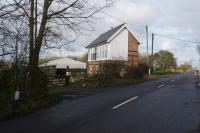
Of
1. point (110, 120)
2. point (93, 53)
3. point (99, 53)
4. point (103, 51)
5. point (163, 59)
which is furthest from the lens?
point (163, 59)

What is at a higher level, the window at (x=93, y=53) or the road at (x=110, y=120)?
the window at (x=93, y=53)

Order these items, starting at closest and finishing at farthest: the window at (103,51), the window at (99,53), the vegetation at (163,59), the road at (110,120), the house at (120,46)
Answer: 1. the road at (110,120)
2. the house at (120,46)
3. the window at (103,51)
4. the window at (99,53)
5. the vegetation at (163,59)

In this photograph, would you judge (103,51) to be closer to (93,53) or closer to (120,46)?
(120,46)

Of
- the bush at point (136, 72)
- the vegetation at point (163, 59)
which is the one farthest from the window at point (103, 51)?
the vegetation at point (163, 59)

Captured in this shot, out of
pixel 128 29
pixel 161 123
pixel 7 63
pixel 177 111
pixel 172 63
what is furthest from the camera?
pixel 172 63

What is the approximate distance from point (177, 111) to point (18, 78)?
7806mm

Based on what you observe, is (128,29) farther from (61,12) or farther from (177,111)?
(177,111)

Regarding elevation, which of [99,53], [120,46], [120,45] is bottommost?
[99,53]

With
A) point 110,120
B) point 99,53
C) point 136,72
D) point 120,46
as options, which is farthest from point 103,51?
point 110,120

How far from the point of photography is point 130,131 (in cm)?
949

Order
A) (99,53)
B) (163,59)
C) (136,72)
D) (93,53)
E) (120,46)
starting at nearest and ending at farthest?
(136,72) < (120,46) < (99,53) < (93,53) < (163,59)

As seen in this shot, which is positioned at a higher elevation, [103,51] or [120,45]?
[120,45]

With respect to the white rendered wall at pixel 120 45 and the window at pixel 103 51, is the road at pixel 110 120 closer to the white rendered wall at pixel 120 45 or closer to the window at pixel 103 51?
the white rendered wall at pixel 120 45

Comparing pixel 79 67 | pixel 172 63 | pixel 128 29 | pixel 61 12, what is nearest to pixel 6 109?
pixel 61 12
